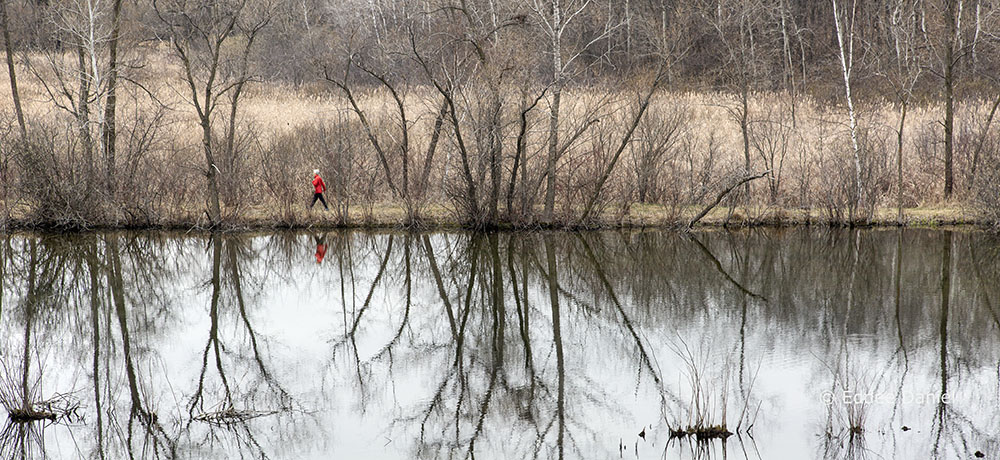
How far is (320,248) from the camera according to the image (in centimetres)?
1864

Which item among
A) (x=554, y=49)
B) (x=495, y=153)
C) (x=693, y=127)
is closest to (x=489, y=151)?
(x=495, y=153)

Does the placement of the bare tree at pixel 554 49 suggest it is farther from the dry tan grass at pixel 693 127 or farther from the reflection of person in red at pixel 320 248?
the reflection of person in red at pixel 320 248

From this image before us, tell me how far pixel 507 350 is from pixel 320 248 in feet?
28.7

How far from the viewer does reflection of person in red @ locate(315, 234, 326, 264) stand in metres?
17.4

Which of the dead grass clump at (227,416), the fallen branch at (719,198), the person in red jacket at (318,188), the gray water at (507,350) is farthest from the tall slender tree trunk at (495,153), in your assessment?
the dead grass clump at (227,416)

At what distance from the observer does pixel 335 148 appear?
22.8m

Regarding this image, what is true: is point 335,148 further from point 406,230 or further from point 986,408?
point 986,408

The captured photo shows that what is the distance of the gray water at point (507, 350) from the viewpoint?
800 cm

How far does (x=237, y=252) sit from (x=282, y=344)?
7.02 meters

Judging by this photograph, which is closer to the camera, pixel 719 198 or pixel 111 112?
pixel 719 198

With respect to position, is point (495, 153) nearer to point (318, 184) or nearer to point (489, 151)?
point (489, 151)

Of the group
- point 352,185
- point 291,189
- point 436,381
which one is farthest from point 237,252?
point 436,381

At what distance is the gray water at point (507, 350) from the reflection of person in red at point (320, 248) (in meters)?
Answer: 0.23

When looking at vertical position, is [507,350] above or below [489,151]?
below
